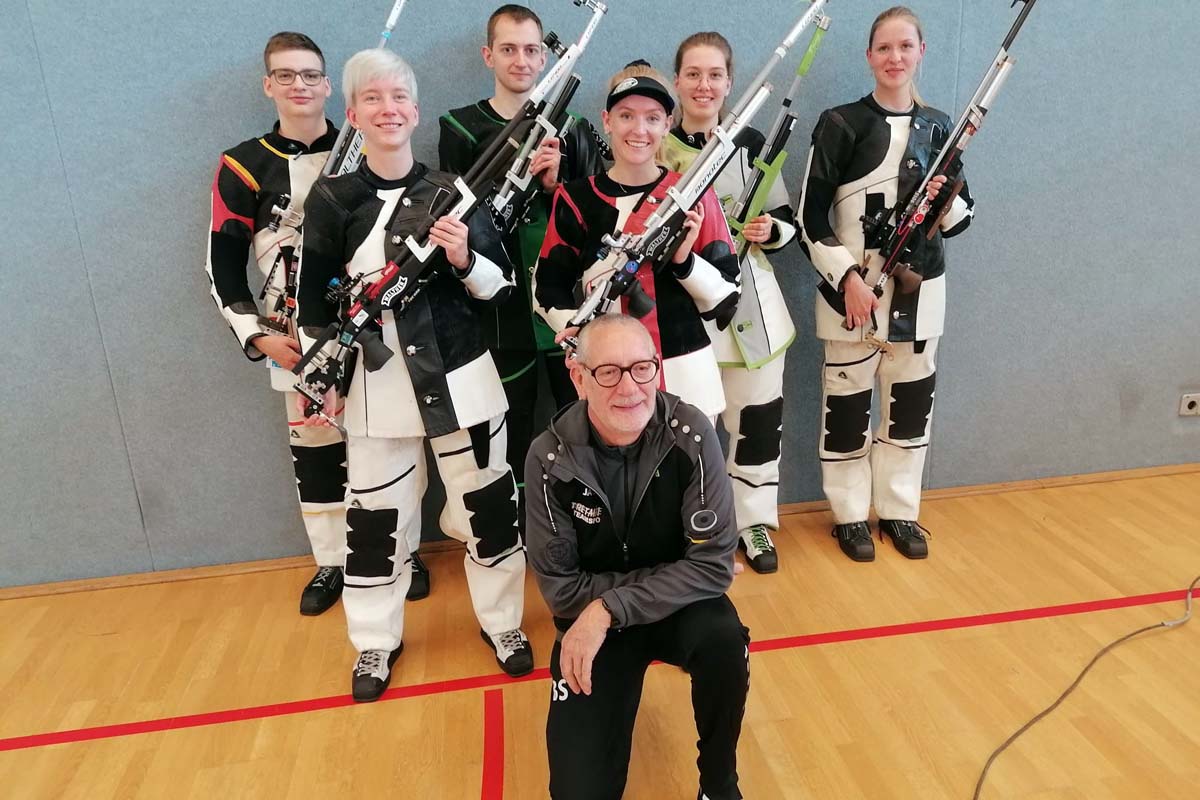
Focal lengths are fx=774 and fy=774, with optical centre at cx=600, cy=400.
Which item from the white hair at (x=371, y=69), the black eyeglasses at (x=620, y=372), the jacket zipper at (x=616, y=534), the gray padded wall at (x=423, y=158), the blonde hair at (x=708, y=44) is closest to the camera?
the black eyeglasses at (x=620, y=372)

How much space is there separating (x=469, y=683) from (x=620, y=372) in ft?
4.18

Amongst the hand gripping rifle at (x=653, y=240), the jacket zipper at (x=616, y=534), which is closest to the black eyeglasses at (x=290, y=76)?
the hand gripping rifle at (x=653, y=240)

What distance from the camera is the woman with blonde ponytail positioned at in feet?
8.70

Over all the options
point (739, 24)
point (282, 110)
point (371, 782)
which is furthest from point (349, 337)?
point (739, 24)

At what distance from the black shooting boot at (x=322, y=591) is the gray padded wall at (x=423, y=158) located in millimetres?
341

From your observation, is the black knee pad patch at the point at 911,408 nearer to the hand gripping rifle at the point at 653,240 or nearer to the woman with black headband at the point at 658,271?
the woman with black headband at the point at 658,271

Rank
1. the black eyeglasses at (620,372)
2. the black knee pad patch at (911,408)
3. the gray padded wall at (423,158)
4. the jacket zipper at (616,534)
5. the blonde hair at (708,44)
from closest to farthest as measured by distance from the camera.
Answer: the black eyeglasses at (620,372), the jacket zipper at (616,534), the blonde hair at (708,44), the gray padded wall at (423,158), the black knee pad patch at (911,408)

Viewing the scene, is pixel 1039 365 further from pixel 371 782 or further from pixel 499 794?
pixel 371 782

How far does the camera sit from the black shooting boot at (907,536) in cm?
296

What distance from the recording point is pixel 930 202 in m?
2.59

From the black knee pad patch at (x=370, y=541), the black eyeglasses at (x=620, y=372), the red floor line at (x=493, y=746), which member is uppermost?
the black eyeglasses at (x=620, y=372)

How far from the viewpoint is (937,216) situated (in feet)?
8.60

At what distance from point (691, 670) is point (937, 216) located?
5.85 feet

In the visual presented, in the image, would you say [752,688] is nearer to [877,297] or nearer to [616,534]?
[616,534]
